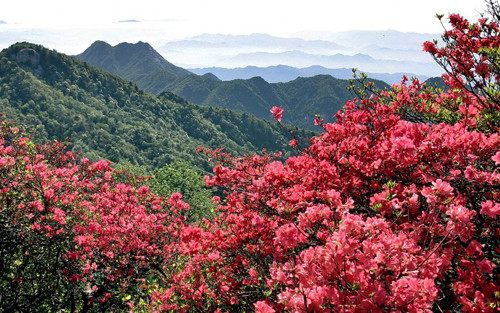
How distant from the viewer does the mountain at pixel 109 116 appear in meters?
122

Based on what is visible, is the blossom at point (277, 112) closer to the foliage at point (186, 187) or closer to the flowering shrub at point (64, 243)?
the flowering shrub at point (64, 243)

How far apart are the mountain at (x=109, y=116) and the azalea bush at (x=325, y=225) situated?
101 metres

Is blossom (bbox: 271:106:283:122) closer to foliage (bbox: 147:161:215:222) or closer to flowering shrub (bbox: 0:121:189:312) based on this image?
flowering shrub (bbox: 0:121:189:312)

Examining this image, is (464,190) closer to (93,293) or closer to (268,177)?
(268,177)

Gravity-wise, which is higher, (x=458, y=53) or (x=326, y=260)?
(x=458, y=53)

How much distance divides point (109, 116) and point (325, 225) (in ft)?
522

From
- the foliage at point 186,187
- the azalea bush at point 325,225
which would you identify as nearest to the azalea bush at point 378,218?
the azalea bush at point 325,225

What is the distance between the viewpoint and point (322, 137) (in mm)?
8000

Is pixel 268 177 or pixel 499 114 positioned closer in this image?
pixel 499 114

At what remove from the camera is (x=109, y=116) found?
149 metres

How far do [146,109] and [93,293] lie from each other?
541ft

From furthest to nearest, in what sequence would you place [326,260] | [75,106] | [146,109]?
[146,109], [75,106], [326,260]

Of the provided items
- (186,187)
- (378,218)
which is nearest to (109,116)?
(186,187)

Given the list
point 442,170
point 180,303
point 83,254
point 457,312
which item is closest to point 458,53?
point 442,170
